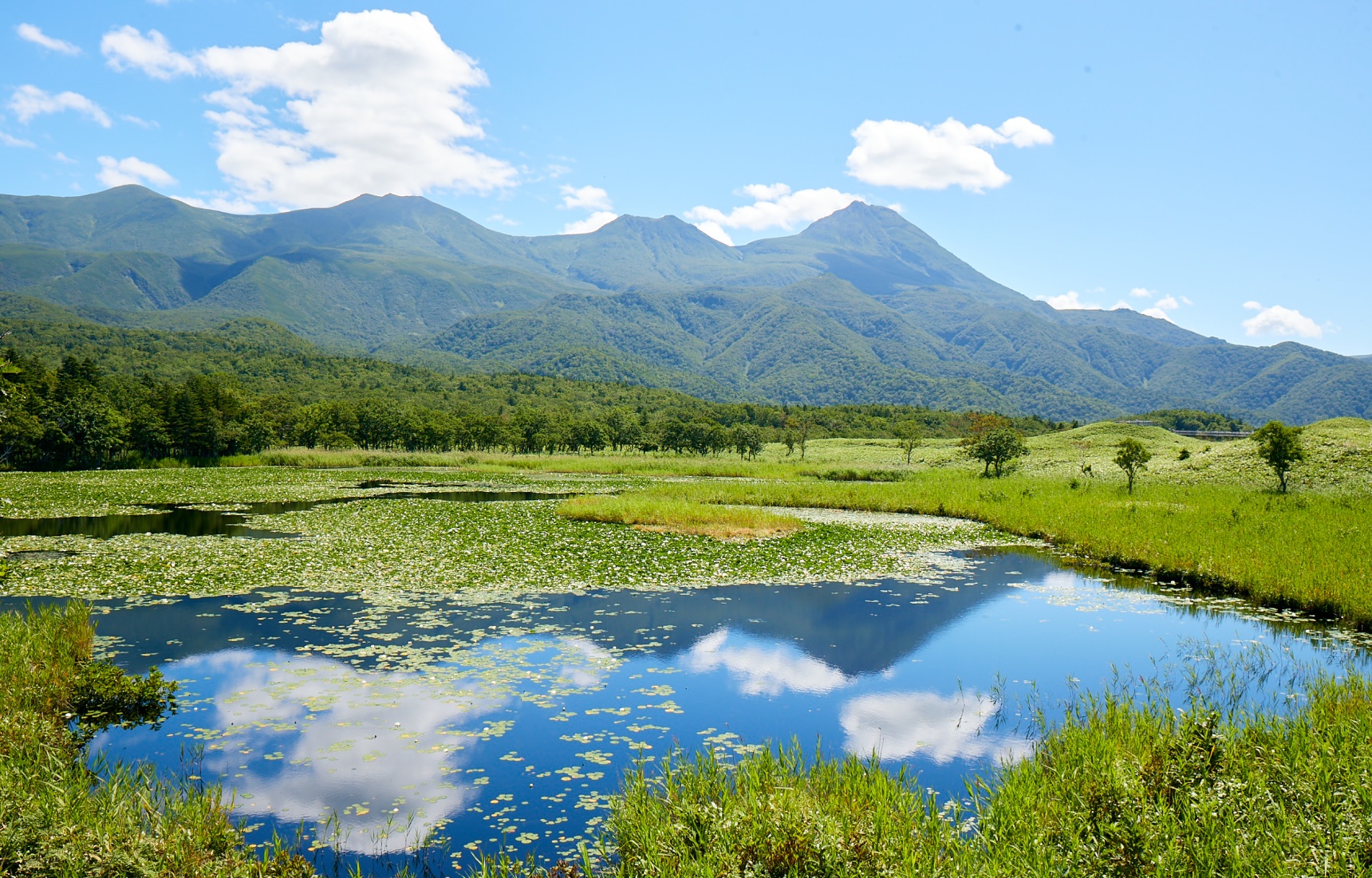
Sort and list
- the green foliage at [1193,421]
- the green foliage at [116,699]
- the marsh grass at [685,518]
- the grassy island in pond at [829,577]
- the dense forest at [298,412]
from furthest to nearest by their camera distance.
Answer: the green foliage at [1193,421] < the dense forest at [298,412] < the marsh grass at [685,518] < the green foliage at [116,699] < the grassy island in pond at [829,577]

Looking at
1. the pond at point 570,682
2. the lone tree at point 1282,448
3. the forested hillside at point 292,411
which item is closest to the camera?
the pond at point 570,682

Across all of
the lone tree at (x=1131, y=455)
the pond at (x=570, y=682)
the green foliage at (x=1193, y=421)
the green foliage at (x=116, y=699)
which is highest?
the green foliage at (x=1193, y=421)

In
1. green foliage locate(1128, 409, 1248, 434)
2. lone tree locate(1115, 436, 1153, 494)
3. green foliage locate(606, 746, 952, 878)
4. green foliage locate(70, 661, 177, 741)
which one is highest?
green foliage locate(1128, 409, 1248, 434)

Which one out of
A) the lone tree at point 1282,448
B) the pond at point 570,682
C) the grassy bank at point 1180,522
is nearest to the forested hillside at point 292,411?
the pond at point 570,682

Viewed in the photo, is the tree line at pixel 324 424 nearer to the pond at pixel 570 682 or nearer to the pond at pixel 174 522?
the pond at pixel 570 682

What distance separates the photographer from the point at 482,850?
7965 millimetres

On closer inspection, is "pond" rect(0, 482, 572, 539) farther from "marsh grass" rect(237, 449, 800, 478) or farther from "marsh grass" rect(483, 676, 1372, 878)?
"marsh grass" rect(483, 676, 1372, 878)

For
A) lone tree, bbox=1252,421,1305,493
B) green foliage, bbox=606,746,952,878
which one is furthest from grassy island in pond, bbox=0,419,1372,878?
lone tree, bbox=1252,421,1305,493

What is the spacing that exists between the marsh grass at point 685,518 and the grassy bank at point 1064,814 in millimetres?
21153

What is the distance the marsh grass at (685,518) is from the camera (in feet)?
102

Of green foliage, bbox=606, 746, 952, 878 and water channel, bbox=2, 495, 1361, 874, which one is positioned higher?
green foliage, bbox=606, 746, 952, 878

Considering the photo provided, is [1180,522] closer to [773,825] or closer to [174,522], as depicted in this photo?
[773,825]

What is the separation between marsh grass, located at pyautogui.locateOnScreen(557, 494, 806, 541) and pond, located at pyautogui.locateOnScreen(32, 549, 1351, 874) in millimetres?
8541

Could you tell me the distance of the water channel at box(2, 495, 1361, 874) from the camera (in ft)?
30.2
